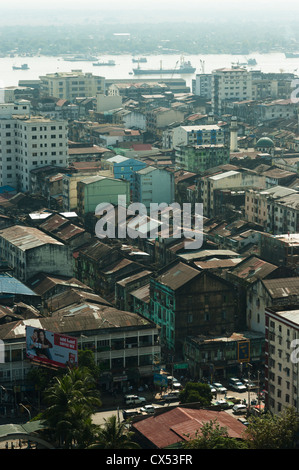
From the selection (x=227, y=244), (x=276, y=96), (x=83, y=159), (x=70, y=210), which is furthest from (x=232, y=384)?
(x=276, y=96)

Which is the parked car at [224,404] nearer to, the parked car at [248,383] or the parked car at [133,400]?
the parked car at [248,383]

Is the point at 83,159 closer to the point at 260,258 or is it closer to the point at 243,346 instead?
the point at 260,258

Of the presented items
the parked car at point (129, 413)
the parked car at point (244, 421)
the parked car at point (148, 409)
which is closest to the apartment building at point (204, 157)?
the parked car at point (148, 409)

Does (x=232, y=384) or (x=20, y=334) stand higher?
(x=20, y=334)

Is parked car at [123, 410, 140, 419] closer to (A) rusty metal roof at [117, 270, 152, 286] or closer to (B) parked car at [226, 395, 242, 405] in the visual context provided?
(B) parked car at [226, 395, 242, 405]

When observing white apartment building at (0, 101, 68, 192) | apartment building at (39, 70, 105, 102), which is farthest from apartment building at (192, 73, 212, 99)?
white apartment building at (0, 101, 68, 192)
